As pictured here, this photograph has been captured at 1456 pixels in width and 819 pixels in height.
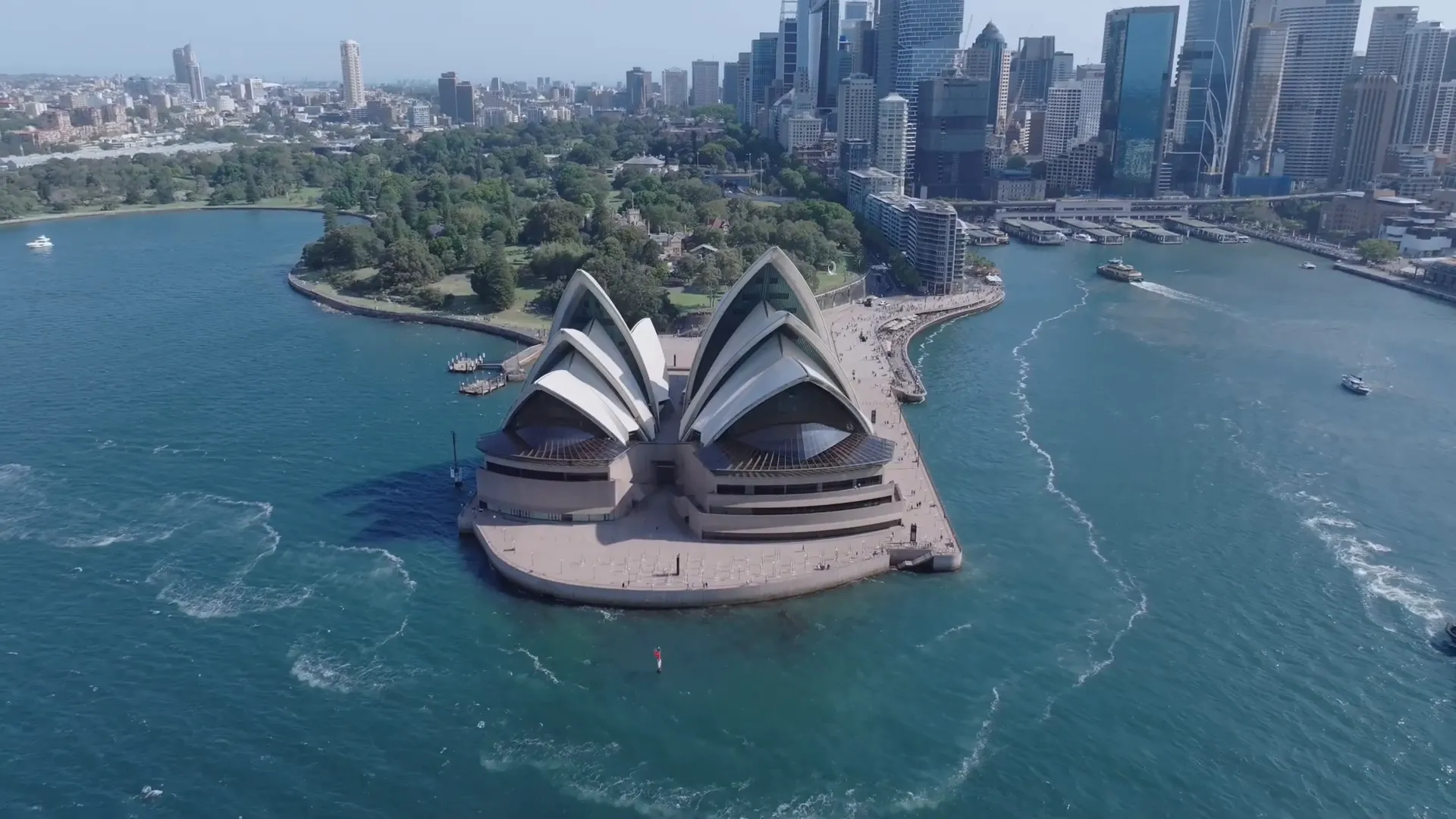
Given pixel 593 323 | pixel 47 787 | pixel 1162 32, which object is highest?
pixel 1162 32

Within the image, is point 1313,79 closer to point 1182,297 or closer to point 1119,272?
point 1119,272

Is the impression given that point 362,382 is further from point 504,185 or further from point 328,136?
point 328,136

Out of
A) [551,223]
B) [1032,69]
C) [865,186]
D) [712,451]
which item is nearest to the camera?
[712,451]

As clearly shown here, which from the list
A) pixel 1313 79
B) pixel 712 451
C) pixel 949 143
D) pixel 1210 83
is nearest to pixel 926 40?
pixel 949 143

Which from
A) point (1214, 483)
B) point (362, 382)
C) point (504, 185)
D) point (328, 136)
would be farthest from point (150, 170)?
point (1214, 483)

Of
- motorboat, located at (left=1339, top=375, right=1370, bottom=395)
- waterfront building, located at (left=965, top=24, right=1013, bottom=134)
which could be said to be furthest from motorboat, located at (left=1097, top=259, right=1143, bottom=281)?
waterfront building, located at (left=965, top=24, right=1013, bottom=134)

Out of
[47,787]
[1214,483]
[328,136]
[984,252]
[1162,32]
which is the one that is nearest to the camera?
[47,787]
